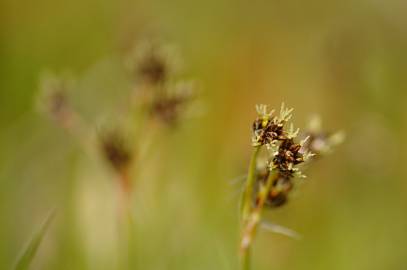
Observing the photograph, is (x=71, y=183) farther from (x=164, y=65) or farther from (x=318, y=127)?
(x=318, y=127)

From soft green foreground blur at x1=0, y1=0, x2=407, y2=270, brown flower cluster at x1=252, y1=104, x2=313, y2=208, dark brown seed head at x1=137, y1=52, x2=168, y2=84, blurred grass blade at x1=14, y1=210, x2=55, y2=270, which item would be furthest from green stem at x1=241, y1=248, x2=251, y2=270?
dark brown seed head at x1=137, y1=52, x2=168, y2=84

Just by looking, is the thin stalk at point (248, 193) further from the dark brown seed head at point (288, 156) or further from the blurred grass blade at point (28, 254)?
the blurred grass blade at point (28, 254)

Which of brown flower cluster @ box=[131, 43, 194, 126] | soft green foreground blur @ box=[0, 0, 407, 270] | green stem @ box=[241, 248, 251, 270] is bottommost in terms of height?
green stem @ box=[241, 248, 251, 270]

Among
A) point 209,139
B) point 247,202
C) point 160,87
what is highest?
point 209,139

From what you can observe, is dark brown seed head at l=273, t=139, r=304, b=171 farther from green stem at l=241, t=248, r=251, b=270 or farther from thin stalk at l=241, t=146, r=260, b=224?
green stem at l=241, t=248, r=251, b=270

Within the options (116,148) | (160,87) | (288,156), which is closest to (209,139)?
(160,87)

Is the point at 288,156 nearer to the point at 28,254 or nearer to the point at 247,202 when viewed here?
the point at 247,202

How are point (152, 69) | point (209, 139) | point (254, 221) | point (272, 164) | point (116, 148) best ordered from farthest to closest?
point (209, 139)
point (152, 69)
point (116, 148)
point (254, 221)
point (272, 164)
